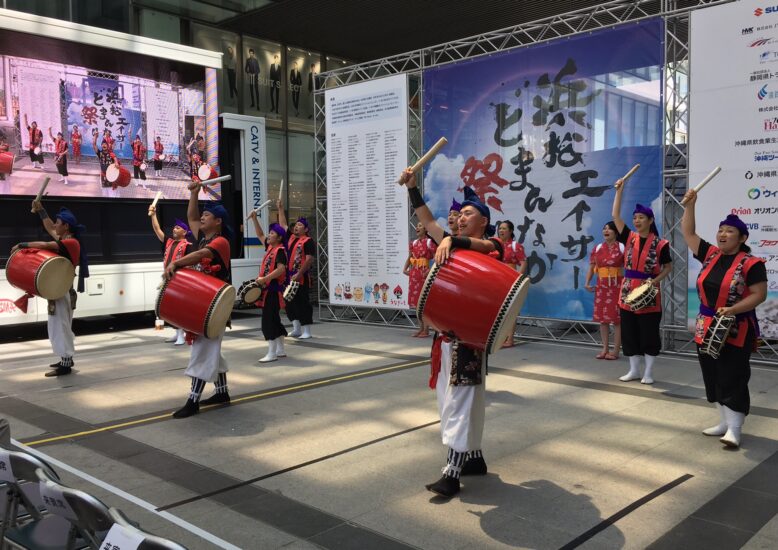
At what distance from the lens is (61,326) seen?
645 cm

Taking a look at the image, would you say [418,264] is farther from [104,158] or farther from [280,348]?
[104,158]

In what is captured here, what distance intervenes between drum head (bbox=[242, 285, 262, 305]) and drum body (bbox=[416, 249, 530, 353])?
136 inches

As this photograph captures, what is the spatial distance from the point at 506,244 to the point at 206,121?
18.2 feet

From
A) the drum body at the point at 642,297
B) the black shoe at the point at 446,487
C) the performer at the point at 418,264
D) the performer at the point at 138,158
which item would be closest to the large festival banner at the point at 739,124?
the drum body at the point at 642,297

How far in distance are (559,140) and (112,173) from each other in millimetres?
6264

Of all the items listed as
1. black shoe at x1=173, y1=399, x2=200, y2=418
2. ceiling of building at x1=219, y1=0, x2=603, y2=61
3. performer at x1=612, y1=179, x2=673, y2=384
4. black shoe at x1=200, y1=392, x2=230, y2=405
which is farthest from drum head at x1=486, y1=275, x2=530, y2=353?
ceiling of building at x1=219, y1=0, x2=603, y2=61

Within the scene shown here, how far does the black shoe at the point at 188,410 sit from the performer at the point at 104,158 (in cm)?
568

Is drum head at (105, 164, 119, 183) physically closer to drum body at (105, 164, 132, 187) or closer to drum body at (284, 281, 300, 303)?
drum body at (105, 164, 132, 187)

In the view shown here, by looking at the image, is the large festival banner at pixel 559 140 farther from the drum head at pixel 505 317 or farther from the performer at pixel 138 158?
the drum head at pixel 505 317

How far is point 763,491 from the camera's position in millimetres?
3432

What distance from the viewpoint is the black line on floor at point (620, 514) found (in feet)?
9.36

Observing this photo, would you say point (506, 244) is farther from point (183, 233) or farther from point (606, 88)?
point (183, 233)

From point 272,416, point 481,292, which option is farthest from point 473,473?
point 272,416

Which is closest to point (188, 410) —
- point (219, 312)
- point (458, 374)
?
point (219, 312)
